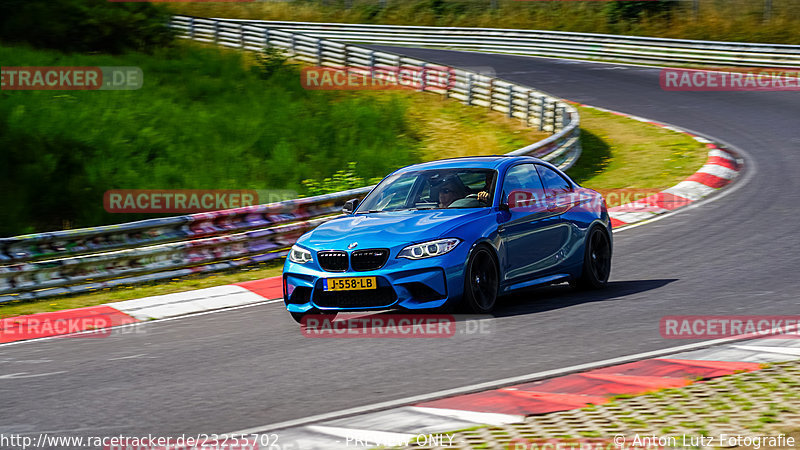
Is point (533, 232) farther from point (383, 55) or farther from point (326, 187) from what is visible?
point (383, 55)

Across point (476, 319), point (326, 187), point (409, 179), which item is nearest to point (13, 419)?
point (476, 319)

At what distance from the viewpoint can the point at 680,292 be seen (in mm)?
10188

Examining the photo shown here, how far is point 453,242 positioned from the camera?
29.8 feet

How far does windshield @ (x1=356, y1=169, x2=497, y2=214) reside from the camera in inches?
396

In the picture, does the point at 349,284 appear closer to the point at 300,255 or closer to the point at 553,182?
the point at 300,255

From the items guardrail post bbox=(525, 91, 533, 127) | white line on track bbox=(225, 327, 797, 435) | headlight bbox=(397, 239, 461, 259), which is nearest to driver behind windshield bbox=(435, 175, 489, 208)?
headlight bbox=(397, 239, 461, 259)

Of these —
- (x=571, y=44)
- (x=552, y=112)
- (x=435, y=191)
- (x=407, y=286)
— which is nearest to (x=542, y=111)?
(x=552, y=112)

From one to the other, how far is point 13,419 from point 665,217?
35.2 ft

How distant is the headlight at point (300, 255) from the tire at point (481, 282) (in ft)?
4.84

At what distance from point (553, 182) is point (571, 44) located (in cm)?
2993

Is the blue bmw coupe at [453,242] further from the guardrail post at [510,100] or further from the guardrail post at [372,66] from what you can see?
the guardrail post at [372,66]

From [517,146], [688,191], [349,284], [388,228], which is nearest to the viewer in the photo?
[349,284]

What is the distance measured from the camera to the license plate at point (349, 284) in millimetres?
8992

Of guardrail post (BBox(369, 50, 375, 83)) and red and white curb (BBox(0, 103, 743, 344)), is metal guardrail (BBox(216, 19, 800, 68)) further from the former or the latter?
red and white curb (BBox(0, 103, 743, 344))
